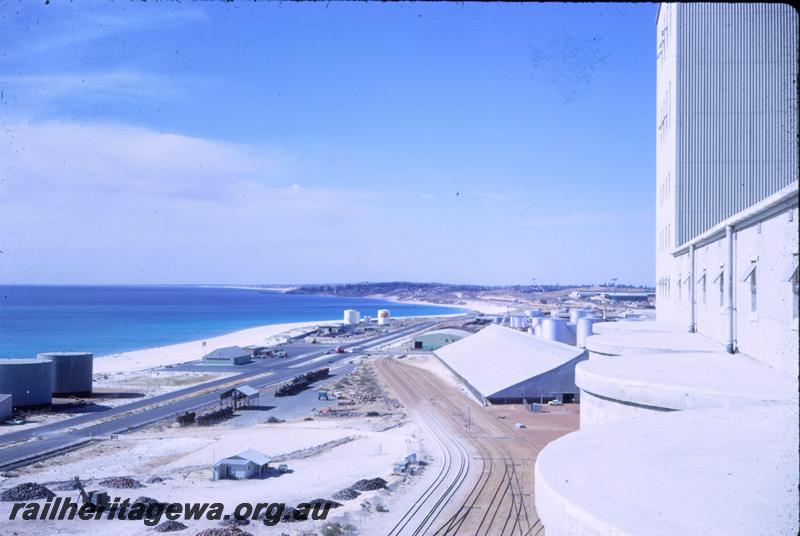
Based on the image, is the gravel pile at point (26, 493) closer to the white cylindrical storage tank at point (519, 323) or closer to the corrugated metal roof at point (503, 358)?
the corrugated metal roof at point (503, 358)

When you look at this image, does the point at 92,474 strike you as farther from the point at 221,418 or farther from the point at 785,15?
the point at 785,15

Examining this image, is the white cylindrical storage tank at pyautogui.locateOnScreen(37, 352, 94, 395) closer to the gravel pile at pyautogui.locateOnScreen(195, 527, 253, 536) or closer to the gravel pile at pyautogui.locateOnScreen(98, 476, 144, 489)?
the gravel pile at pyautogui.locateOnScreen(98, 476, 144, 489)

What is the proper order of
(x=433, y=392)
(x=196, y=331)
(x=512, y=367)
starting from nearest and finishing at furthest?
1. (x=512, y=367)
2. (x=433, y=392)
3. (x=196, y=331)

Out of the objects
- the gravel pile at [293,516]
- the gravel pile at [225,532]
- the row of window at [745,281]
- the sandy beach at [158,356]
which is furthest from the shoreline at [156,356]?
the row of window at [745,281]

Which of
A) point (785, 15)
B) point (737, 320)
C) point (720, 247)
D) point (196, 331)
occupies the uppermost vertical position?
point (785, 15)

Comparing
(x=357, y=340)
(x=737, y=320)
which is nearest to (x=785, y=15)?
(x=737, y=320)

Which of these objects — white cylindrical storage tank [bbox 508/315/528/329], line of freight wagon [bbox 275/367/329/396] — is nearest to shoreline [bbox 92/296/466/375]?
line of freight wagon [bbox 275/367/329/396]
